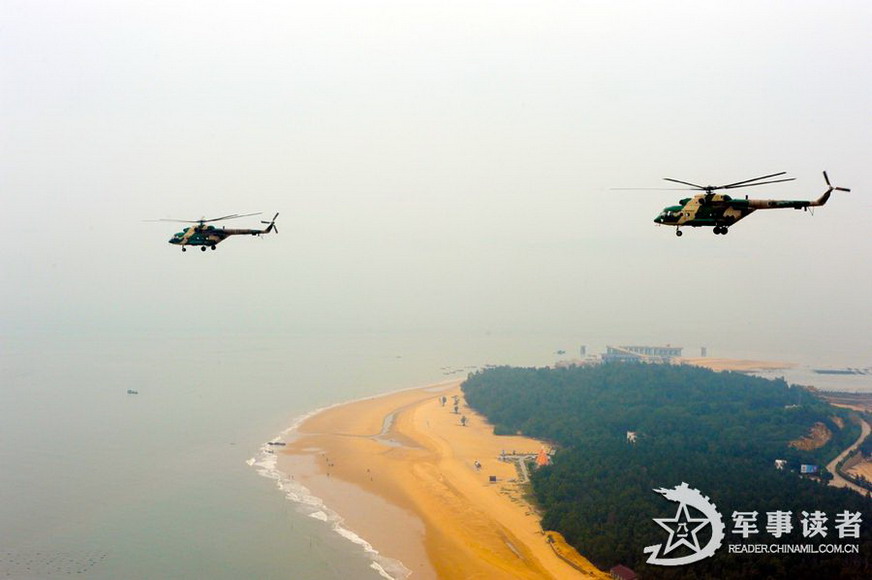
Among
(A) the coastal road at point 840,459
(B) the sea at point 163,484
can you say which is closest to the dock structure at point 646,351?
(B) the sea at point 163,484

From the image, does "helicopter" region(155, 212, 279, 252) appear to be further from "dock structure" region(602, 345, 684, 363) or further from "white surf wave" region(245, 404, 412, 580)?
"dock structure" region(602, 345, 684, 363)

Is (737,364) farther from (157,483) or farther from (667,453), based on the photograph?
(157,483)

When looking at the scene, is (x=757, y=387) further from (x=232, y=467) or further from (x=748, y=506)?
(x=232, y=467)

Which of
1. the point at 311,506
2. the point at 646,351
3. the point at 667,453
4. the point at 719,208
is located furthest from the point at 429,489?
the point at 646,351

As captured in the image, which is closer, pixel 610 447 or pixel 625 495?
pixel 625 495

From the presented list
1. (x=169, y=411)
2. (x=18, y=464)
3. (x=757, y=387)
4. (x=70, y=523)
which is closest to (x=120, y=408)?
(x=169, y=411)

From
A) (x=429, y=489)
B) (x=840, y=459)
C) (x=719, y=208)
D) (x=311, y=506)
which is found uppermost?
(x=719, y=208)
